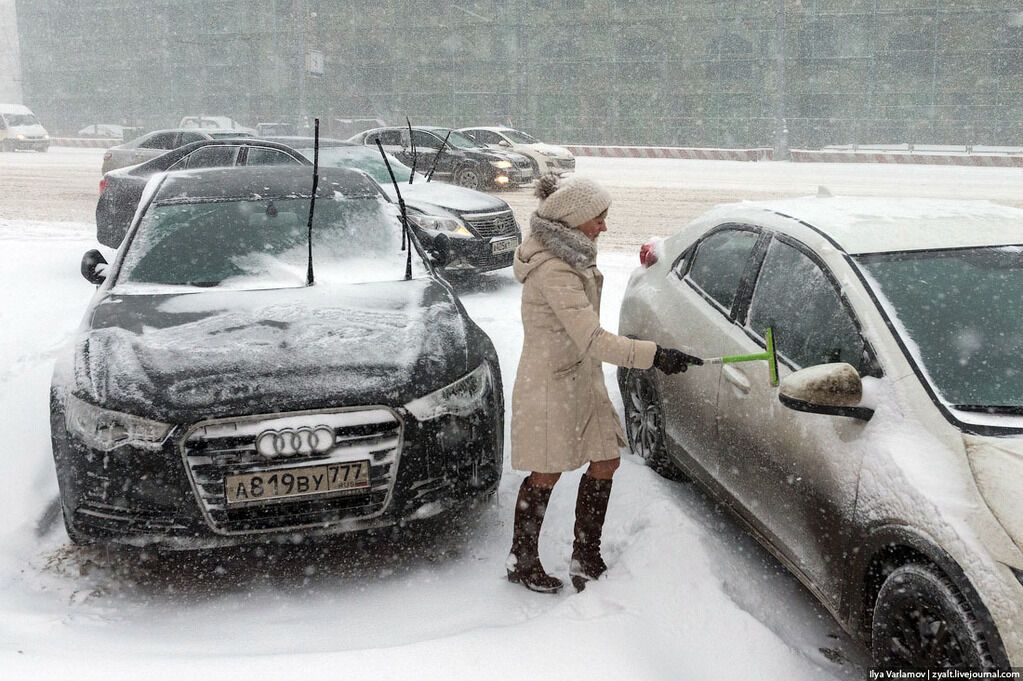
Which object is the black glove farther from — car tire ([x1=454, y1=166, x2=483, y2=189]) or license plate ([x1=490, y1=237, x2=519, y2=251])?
car tire ([x1=454, y1=166, x2=483, y2=189])

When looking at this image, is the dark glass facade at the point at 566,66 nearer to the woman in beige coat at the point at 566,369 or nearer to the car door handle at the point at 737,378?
the car door handle at the point at 737,378

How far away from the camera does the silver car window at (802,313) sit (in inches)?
125

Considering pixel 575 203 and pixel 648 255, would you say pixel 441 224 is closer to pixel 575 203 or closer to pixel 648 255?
pixel 648 255

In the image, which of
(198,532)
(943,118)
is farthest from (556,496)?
(943,118)

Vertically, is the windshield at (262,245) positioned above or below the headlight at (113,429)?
above

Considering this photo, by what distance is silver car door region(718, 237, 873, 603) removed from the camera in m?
2.92

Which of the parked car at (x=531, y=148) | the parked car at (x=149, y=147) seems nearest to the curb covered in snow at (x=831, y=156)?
the parked car at (x=531, y=148)

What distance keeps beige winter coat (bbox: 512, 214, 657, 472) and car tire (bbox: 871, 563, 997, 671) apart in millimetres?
1042

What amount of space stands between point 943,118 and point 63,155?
29608 millimetres

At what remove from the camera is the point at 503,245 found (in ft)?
30.0

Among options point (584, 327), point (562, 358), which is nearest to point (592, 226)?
point (584, 327)

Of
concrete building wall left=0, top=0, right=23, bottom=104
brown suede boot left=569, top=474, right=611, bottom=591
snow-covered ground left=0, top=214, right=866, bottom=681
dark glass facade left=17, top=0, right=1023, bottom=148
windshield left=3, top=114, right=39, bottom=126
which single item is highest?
concrete building wall left=0, top=0, right=23, bottom=104

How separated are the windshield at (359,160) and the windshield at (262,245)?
5.21 meters

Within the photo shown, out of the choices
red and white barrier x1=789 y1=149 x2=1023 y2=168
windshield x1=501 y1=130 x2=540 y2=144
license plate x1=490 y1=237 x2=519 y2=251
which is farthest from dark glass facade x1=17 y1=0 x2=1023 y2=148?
license plate x1=490 y1=237 x2=519 y2=251
